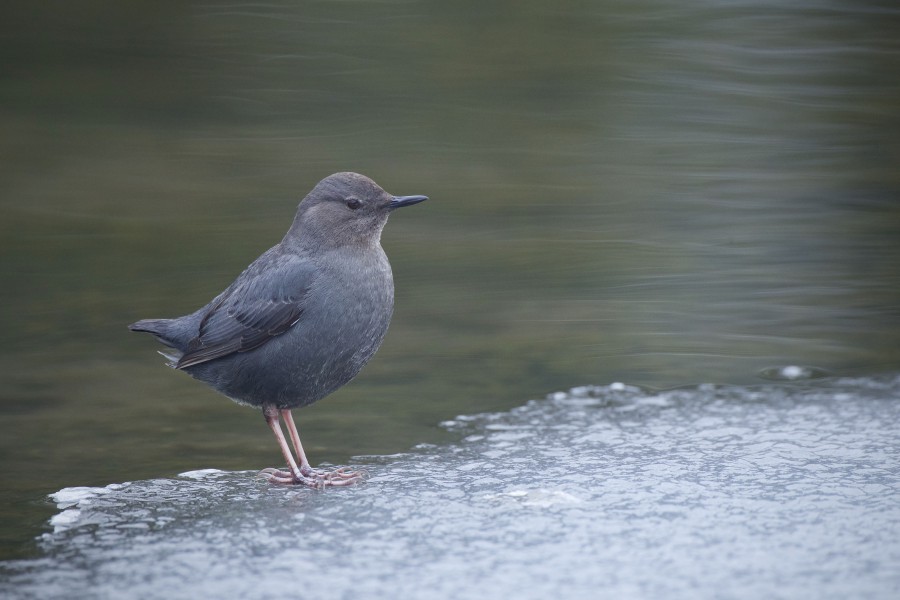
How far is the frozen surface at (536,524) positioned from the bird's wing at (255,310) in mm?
467

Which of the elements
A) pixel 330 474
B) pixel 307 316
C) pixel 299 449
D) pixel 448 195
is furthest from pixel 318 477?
pixel 448 195

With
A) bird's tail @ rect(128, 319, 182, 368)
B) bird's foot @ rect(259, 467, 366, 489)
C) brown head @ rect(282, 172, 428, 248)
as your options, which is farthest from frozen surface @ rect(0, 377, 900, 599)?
brown head @ rect(282, 172, 428, 248)

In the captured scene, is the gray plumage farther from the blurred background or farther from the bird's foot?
the blurred background

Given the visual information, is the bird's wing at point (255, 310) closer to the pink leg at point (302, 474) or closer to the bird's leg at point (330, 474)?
the pink leg at point (302, 474)

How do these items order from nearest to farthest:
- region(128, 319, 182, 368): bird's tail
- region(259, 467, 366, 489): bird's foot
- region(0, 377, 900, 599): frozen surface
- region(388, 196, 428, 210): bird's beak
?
region(0, 377, 900, 599): frozen surface, region(259, 467, 366, 489): bird's foot, region(388, 196, 428, 210): bird's beak, region(128, 319, 182, 368): bird's tail

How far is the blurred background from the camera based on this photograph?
16.6ft

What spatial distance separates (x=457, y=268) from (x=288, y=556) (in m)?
3.63

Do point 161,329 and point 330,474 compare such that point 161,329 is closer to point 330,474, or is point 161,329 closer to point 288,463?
point 288,463

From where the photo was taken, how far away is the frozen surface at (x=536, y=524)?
2.67 metres

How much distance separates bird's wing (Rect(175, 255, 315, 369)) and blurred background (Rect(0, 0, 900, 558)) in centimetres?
61

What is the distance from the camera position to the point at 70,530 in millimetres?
3248

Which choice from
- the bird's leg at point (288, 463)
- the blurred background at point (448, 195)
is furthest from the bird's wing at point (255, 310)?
the blurred background at point (448, 195)

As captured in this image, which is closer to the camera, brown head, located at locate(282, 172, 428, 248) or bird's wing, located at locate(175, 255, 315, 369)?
bird's wing, located at locate(175, 255, 315, 369)

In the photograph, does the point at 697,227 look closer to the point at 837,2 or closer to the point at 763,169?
the point at 763,169
